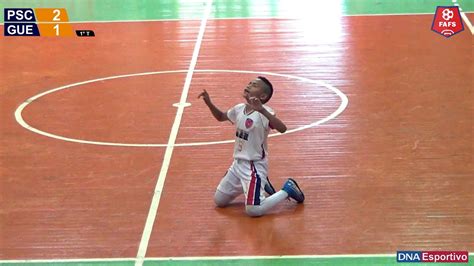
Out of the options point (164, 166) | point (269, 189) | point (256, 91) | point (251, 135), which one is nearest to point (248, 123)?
point (251, 135)

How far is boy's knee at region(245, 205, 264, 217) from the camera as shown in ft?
27.2

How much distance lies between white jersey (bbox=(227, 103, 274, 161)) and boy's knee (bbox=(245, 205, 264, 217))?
427 mm

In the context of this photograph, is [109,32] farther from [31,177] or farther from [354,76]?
[31,177]

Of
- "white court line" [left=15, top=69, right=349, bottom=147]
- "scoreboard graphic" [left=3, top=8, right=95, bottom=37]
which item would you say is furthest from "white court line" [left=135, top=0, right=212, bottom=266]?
"scoreboard graphic" [left=3, top=8, right=95, bottom=37]

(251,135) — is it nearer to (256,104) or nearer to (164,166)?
(256,104)

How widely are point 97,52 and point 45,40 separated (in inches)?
57.7

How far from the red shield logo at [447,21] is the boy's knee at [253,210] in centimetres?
745

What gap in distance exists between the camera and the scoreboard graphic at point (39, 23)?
53.3ft

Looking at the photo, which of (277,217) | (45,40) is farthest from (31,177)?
(45,40)

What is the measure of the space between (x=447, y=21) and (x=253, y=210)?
8616 millimetres

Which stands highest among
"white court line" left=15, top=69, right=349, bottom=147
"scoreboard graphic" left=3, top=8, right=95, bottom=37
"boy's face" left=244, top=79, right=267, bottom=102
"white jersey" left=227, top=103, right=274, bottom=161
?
"boy's face" left=244, top=79, right=267, bottom=102

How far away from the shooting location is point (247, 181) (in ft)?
27.4

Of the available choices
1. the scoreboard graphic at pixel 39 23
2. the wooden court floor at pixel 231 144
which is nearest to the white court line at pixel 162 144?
the wooden court floor at pixel 231 144

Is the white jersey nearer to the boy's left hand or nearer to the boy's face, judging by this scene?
the boy's face
